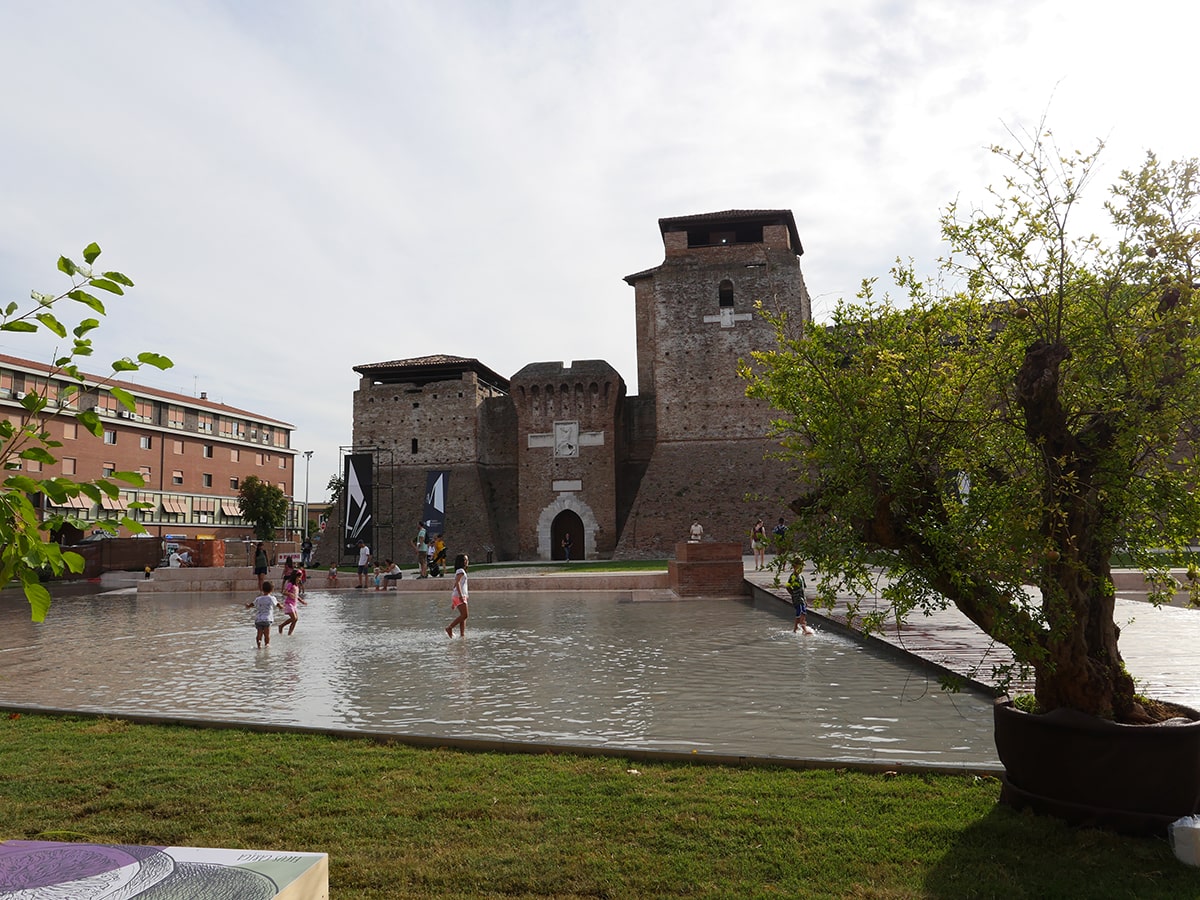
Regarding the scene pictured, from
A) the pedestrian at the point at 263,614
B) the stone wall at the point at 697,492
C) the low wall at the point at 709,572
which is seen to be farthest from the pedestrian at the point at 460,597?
the stone wall at the point at 697,492

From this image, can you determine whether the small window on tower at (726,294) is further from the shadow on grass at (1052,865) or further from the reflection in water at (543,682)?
the shadow on grass at (1052,865)

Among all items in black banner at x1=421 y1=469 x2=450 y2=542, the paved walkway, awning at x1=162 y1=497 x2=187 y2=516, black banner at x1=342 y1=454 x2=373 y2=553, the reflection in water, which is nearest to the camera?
the reflection in water

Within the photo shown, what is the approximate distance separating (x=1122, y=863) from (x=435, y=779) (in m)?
2.96

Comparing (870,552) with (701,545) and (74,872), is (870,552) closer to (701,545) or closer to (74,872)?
(74,872)

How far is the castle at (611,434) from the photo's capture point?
2958cm

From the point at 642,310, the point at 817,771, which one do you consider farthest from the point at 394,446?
the point at 817,771

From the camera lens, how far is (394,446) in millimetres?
34438

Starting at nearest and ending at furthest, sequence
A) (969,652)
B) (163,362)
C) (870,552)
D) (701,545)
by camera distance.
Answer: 1. (163,362)
2. (870,552)
3. (969,652)
4. (701,545)

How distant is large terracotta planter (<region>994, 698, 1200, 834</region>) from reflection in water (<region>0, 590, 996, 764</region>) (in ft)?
3.21

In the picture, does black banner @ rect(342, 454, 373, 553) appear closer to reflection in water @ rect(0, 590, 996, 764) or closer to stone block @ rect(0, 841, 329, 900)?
reflection in water @ rect(0, 590, 996, 764)

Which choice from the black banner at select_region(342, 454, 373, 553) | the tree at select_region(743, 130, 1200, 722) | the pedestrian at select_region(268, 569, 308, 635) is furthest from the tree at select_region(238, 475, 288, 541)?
the tree at select_region(743, 130, 1200, 722)

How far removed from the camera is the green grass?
9.30ft

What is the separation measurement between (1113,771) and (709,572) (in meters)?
13.2

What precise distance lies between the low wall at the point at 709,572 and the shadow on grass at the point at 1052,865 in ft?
42.7
